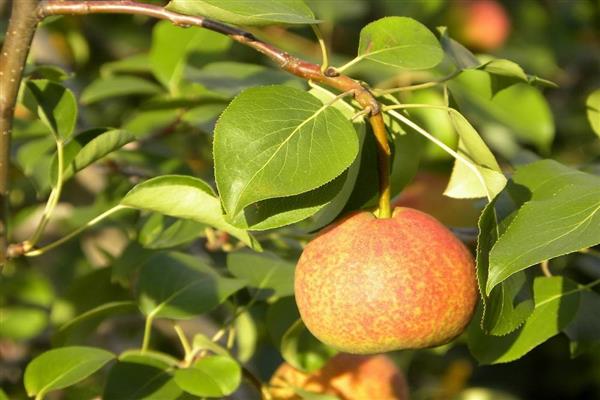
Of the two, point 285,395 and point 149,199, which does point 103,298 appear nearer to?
point 285,395

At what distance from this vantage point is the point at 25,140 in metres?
1.88

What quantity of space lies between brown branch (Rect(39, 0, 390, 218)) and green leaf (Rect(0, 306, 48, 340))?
3.69ft

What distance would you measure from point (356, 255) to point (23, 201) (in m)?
1.51

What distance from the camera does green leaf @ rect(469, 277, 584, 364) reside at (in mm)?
1188

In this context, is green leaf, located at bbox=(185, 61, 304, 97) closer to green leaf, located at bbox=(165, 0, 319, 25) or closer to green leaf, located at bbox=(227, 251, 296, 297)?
green leaf, located at bbox=(227, 251, 296, 297)

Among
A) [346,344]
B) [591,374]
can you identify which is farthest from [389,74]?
[591,374]

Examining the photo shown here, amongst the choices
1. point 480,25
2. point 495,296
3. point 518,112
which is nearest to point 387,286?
point 495,296

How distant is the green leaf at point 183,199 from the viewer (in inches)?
44.8

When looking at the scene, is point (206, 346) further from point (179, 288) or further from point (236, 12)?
point (236, 12)

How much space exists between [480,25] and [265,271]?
1.68 metres

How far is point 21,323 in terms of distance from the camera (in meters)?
2.10

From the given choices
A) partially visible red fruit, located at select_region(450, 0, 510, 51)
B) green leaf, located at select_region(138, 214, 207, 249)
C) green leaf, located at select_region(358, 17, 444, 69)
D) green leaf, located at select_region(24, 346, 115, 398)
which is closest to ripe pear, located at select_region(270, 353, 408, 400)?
green leaf, located at select_region(138, 214, 207, 249)

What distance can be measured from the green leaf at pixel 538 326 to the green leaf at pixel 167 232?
0.36 metres

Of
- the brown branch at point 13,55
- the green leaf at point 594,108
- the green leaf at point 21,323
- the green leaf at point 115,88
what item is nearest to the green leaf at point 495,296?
the green leaf at point 594,108
